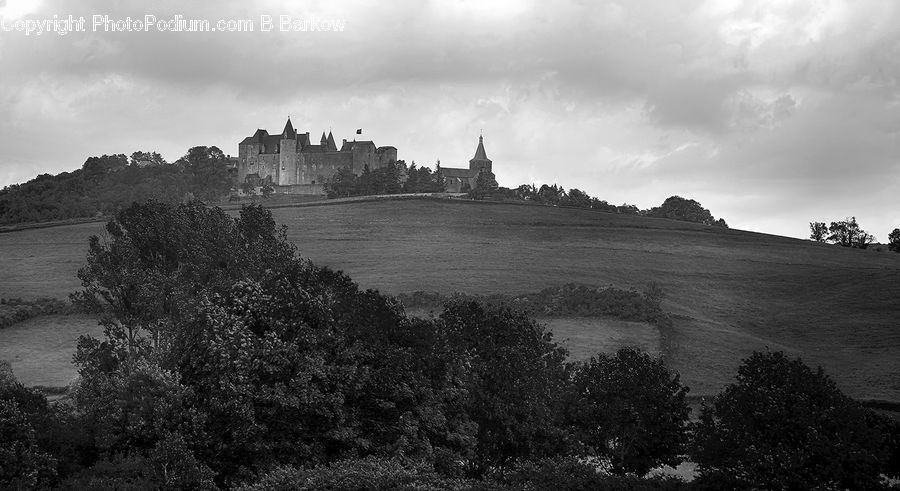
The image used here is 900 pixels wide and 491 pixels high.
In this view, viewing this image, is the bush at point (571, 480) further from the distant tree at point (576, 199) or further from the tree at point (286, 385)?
the distant tree at point (576, 199)

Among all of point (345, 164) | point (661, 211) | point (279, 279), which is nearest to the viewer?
point (279, 279)

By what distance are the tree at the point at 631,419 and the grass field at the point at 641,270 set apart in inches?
653

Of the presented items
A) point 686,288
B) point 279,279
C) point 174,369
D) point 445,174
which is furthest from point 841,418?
point 445,174

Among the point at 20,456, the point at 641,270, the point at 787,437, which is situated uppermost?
the point at 641,270

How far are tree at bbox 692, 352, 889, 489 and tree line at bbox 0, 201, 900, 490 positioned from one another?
9 centimetres

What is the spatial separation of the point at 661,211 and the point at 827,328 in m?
73.6

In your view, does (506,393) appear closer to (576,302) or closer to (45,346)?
(576,302)

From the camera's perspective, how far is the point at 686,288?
314 feet

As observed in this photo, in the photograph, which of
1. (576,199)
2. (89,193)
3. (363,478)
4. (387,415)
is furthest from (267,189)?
(363,478)

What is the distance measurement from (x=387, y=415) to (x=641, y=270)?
208 ft

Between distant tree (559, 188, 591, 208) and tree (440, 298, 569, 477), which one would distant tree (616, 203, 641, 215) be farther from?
tree (440, 298, 569, 477)

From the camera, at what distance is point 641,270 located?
102 m

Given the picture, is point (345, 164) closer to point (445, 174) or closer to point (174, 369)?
point (445, 174)

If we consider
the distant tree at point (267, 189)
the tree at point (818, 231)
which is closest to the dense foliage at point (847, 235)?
the tree at point (818, 231)
